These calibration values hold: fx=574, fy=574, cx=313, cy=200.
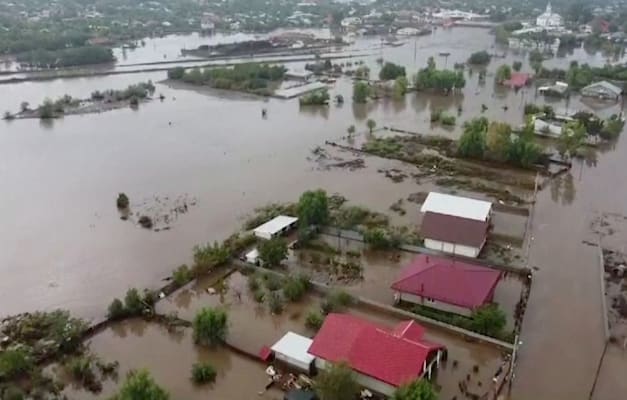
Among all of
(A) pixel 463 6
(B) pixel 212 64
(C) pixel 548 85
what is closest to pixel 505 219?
(C) pixel 548 85

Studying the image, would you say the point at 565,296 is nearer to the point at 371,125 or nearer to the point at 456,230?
the point at 456,230

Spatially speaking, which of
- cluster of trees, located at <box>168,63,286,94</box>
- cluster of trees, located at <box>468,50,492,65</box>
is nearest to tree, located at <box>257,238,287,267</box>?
cluster of trees, located at <box>168,63,286,94</box>

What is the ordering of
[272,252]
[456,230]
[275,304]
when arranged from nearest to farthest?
[275,304], [272,252], [456,230]

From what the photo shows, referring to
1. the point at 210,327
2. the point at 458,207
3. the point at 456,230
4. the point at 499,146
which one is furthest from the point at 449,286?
the point at 499,146

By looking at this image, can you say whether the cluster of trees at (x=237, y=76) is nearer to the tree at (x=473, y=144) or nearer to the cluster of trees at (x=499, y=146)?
the tree at (x=473, y=144)

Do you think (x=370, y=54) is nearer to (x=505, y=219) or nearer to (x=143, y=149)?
(x=143, y=149)

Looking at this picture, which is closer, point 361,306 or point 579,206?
point 361,306

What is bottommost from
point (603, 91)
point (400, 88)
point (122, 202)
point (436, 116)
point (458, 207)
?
point (122, 202)
